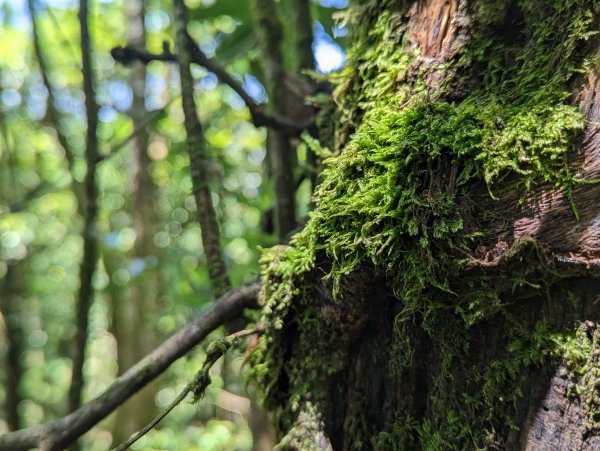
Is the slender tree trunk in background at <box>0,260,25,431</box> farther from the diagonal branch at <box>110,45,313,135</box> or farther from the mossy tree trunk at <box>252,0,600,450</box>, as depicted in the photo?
the mossy tree trunk at <box>252,0,600,450</box>

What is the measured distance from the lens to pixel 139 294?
5.83 meters

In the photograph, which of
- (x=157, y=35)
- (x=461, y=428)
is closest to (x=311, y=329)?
(x=461, y=428)

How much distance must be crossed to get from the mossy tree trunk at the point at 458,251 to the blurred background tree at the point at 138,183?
1.23 ft

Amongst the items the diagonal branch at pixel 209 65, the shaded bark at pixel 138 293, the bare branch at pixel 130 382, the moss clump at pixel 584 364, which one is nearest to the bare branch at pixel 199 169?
the diagonal branch at pixel 209 65

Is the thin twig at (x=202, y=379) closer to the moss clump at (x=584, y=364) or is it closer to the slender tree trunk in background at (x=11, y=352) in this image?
the moss clump at (x=584, y=364)

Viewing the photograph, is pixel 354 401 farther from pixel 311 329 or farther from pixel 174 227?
pixel 174 227

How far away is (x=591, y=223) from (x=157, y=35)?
6618 millimetres

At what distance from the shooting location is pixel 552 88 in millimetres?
853

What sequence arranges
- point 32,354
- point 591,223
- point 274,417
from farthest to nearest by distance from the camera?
point 32,354 < point 274,417 < point 591,223

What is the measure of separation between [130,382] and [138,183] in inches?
202

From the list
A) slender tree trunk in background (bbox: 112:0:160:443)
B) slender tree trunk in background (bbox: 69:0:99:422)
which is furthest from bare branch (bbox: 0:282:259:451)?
slender tree trunk in background (bbox: 112:0:160:443)

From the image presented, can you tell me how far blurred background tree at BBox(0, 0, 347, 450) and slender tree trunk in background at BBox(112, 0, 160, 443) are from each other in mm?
21

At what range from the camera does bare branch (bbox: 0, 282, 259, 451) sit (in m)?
1.10

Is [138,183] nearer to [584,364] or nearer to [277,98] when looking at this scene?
[277,98]
